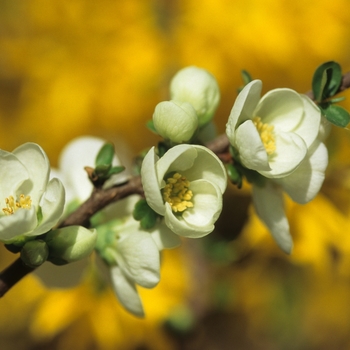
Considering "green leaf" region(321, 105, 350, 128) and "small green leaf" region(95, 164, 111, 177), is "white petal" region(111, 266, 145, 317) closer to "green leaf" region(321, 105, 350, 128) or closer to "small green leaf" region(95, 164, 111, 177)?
"small green leaf" region(95, 164, 111, 177)

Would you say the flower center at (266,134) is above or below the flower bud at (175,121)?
below

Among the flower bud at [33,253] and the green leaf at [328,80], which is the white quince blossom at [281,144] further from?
the flower bud at [33,253]

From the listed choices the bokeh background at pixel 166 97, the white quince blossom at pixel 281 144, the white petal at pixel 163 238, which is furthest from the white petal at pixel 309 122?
the bokeh background at pixel 166 97

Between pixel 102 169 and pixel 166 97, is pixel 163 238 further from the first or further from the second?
pixel 166 97

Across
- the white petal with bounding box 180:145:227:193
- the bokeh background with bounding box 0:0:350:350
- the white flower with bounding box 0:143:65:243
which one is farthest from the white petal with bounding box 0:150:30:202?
the bokeh background with bounding box 0:0:350:350

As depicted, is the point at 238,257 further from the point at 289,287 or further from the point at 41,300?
the point at 41,300
